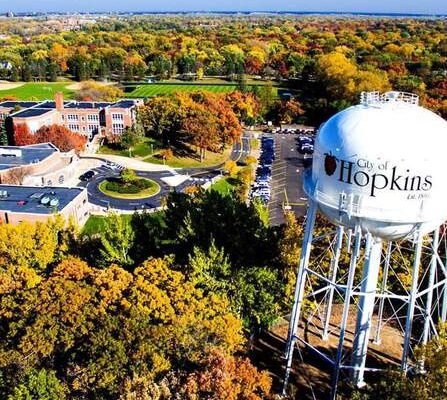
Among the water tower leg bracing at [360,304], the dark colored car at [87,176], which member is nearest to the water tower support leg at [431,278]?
the water tower leg bracing at [360,304]

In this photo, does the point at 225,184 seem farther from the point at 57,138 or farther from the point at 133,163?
the point at 57,138

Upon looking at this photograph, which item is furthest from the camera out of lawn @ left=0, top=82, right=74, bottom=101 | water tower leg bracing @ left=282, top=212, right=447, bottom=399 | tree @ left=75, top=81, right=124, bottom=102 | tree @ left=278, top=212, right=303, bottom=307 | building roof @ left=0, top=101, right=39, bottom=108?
lawn @ left=0, top=82, right=74, bottom=101

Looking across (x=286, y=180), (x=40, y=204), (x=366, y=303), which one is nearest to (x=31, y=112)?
(x=40, y=204)

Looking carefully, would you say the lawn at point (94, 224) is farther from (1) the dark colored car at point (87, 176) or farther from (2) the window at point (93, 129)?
(2) the window at point (93, 129)

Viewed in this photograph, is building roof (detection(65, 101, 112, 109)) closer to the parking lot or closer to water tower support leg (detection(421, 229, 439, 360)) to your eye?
the parking lot

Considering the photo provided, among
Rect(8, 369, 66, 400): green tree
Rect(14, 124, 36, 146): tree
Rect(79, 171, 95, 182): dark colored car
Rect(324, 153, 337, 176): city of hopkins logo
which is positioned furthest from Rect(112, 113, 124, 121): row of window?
Rect(324, 153, 337, 176): city of hopkins logo

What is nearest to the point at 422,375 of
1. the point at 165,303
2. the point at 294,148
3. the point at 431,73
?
the point at 165,303

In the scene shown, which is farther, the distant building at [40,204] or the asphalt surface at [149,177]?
the asphalt surface at [149,177]
